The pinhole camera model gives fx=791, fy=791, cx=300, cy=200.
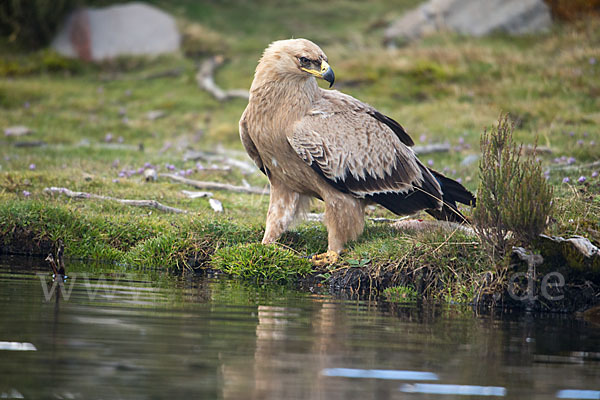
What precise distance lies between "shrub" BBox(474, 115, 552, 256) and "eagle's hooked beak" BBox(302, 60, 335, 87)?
1883mm

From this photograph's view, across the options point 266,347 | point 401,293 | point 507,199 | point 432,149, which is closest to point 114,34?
point 432,149

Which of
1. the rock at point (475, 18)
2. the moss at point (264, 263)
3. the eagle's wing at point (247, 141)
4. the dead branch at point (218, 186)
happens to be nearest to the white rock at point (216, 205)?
the dead branch at point (218, 186)

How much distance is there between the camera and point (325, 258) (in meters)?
9.55

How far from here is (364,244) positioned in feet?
31.2

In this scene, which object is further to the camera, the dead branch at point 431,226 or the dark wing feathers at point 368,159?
the dark wing feathers at point 368,159

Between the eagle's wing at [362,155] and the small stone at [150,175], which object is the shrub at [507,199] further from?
the small stone at [150,175]

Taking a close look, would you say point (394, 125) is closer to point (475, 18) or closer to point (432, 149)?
point (432, 149)

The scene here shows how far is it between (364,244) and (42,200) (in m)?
4.98

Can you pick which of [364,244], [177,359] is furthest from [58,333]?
[364,244]

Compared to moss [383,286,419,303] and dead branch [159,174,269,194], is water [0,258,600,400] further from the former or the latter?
dead branch [159,174,269,194]

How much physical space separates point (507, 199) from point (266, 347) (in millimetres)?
3744

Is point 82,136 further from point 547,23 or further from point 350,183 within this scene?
point 547,23

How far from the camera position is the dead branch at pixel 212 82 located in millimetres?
21484

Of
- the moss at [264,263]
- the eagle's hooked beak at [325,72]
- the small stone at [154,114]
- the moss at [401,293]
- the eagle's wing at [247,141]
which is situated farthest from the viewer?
the small stone at [154,114]
